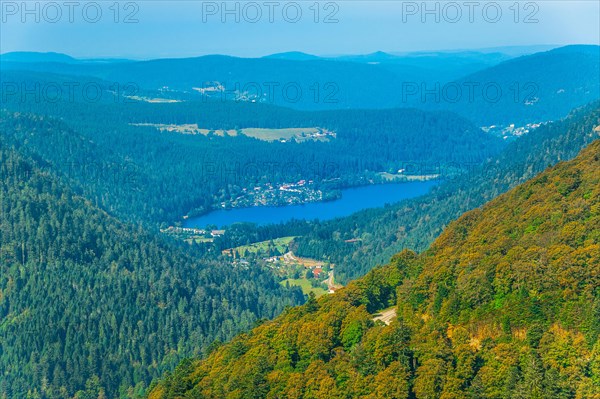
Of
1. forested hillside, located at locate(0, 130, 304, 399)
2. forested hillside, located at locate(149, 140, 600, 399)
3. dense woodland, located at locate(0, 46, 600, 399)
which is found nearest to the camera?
forested hillside, located at locate(149, 140, 600, 399)

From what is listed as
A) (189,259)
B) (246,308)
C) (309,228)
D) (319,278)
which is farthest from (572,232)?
(309,228)

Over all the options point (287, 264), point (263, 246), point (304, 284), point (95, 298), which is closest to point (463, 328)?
point (95, 298)

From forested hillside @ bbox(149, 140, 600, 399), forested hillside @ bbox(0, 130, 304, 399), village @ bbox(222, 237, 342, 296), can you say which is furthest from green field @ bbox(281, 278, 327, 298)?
forested hillside @ bbox(149, 140, 600, 399)

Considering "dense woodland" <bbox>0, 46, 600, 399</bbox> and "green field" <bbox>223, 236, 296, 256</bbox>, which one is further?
"green field" <bbox>223, 236, 296, 256</bbox>

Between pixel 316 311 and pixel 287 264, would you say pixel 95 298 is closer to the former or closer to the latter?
pixel 287 264

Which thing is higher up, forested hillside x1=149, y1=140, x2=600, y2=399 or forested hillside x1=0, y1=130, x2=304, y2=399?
forested hillside x1=149, y1=140, x2=600, y2=399

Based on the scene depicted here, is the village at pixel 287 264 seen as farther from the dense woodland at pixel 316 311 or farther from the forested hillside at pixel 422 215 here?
the dense woodland at pixel 316 311

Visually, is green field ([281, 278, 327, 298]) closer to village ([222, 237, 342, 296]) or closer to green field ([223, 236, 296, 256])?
village ([222, 237, 342, 296])
